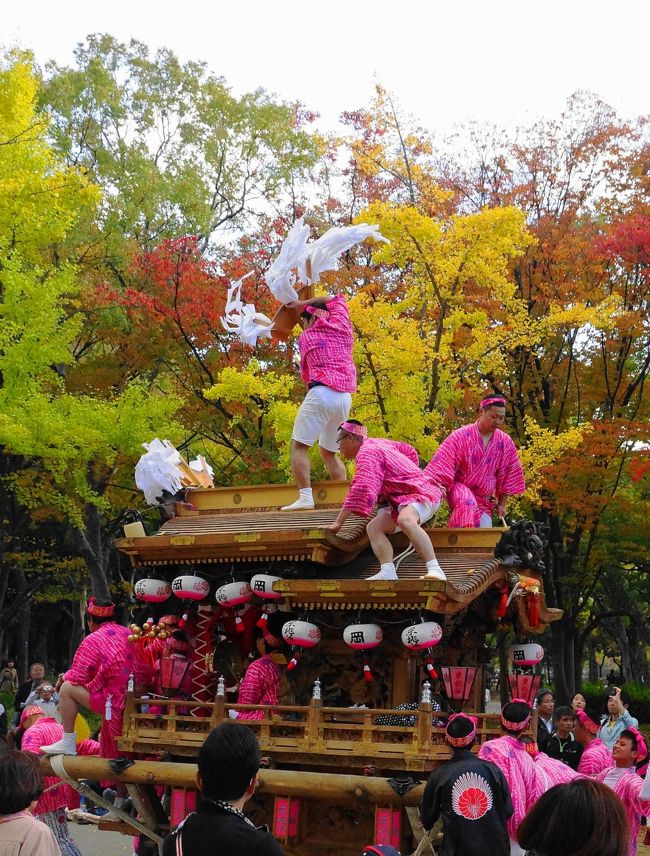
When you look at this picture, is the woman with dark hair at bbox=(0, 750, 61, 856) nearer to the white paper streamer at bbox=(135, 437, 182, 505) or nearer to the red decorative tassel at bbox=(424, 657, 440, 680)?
the red decorative tassel at bbox=(424, 657, 440, 680)

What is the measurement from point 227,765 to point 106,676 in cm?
589

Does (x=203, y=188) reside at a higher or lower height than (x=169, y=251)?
higher

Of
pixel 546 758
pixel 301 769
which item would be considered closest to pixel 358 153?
pixel 301 769

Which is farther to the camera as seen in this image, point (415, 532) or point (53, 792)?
point (53, 792)

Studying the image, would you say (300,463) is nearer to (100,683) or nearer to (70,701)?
(100,683)

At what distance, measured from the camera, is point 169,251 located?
1841cm

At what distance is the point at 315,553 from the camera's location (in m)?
8.20

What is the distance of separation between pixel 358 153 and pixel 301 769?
1084 cm

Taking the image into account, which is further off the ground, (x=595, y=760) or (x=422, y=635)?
(x=422, y=635)

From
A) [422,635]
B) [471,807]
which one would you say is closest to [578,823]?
[471,807]

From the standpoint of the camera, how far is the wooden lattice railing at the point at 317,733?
7.15m

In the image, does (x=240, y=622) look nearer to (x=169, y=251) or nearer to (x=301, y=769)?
(x=301, y=769)

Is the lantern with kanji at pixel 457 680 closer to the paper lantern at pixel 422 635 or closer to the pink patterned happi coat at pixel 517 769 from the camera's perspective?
the paper lantern at pixel 422 635

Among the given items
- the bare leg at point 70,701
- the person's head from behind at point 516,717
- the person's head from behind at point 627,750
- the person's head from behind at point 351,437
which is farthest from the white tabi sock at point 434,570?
the bare leg at point 70,701
